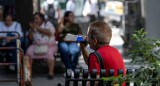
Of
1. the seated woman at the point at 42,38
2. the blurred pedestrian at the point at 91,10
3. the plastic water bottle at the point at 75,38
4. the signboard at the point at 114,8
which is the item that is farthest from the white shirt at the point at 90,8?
the plastic water bottle at the point at 75,38

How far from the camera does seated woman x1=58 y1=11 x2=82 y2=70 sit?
907 cm

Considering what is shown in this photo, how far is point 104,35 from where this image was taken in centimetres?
398

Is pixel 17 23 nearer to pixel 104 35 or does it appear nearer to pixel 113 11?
pixel 104 35

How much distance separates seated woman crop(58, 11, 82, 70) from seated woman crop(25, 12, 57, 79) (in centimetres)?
19

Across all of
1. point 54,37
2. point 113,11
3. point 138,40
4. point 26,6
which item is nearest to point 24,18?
point 26,6

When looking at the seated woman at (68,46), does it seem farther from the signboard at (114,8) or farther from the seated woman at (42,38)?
the signboard at (114,8)

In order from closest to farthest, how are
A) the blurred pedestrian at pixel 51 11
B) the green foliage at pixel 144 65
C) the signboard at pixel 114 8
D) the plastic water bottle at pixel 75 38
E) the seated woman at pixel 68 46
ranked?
the green foliage at pixel 144 65, the plastic water bottle at pixel 75 38, the seated woman at pixel 68 46, the blurred pedestrian at pixel 51 11, the signboard at pixel 114 8

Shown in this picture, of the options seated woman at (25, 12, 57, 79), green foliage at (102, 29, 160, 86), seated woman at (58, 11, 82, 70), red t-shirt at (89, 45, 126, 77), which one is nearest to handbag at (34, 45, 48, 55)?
seated woman at (25, 12, 57, 79)

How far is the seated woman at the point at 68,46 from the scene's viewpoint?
357 inches

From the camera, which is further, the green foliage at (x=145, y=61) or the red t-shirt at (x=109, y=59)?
the red t-shirt at (x=109, y=59)

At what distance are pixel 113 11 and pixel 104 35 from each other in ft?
47.0

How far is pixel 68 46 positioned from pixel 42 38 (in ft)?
2.05

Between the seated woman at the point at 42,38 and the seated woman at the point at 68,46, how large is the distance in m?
0.19

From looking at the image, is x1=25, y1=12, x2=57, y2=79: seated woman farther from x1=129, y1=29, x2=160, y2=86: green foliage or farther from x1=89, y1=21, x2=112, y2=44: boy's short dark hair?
x1=129, y1=29, x2=160, y2=86: green foliage
